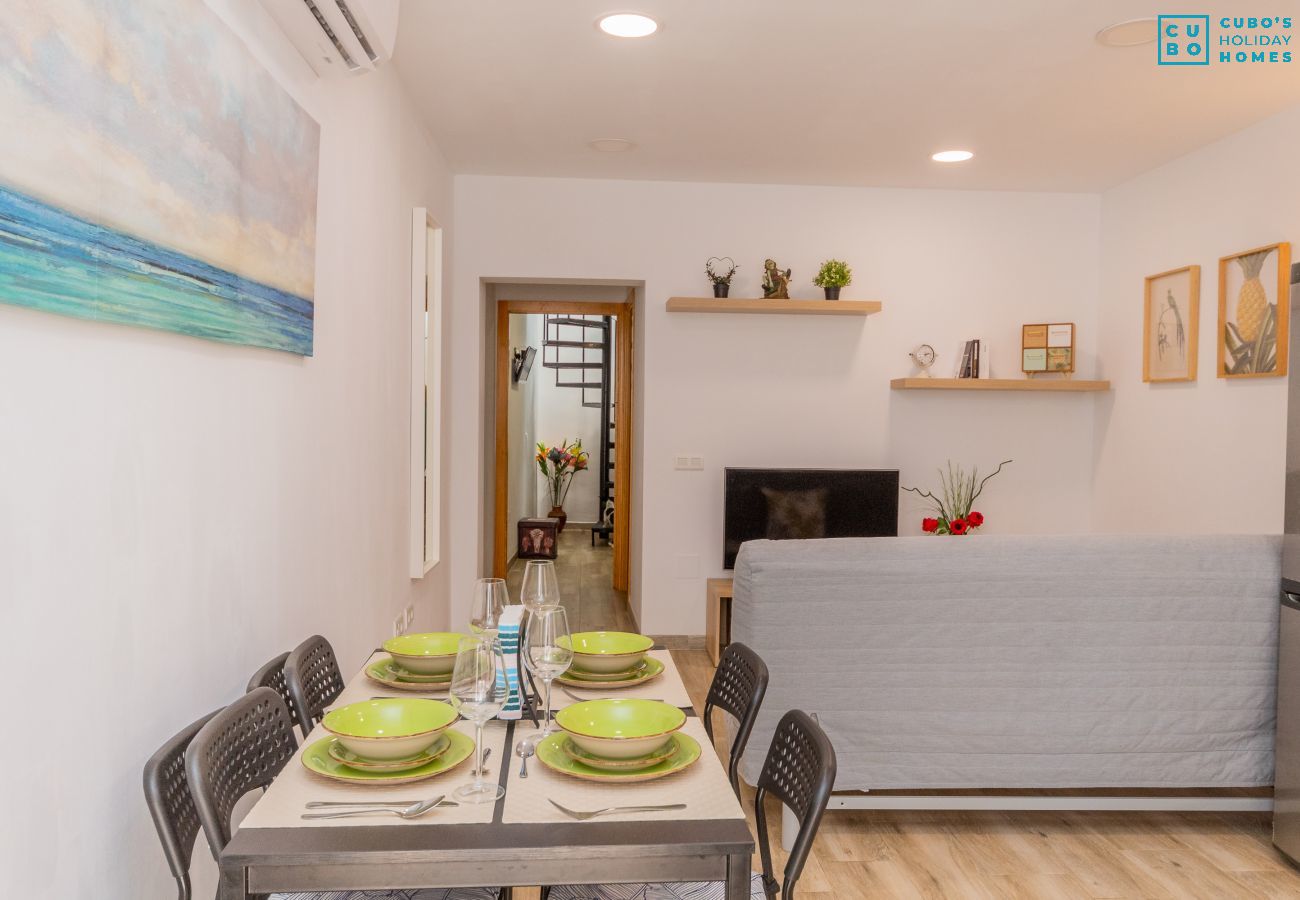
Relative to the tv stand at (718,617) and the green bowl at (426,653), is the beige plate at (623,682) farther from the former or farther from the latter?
the tv stand at (718,617)

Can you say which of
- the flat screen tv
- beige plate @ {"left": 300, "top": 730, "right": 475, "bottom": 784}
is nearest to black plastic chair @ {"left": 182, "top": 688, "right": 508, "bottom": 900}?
beige plate @ {"left": 300, "top": 730, "right": 475, "bottom": 784}

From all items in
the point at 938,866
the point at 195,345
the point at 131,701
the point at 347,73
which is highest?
the point at 347,73

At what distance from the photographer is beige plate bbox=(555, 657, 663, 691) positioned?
6.61 feet

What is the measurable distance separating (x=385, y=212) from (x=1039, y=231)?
3.81 metres

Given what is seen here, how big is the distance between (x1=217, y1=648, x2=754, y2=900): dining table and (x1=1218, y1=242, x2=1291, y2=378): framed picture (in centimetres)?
367

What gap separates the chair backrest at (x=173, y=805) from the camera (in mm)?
1435

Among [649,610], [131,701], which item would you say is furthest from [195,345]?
[649,610]

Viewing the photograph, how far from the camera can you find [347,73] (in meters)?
2.56

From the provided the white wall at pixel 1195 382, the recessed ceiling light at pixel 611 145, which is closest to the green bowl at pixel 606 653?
the recessed ceiling light at pixel 611 145

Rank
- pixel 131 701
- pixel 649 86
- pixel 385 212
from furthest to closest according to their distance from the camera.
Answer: pixel 649 86, pixel 385 212, pixel 131 701

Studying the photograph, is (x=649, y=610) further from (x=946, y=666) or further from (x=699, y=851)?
(x=699, y=851)

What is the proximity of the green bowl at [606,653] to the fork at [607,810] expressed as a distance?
0.64 metres

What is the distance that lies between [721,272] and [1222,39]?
2686mm

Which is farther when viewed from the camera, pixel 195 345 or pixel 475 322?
pixel 475 322
